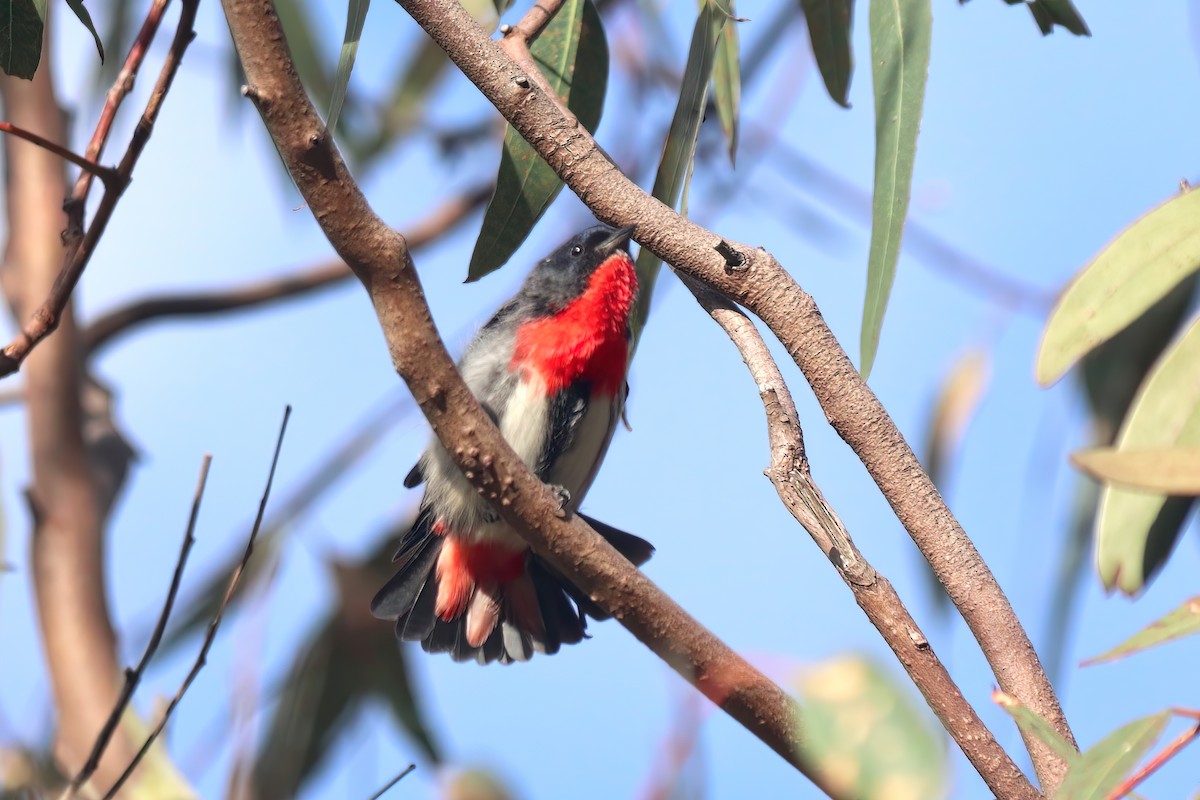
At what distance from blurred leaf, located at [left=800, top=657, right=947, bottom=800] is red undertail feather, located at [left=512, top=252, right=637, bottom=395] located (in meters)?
1.76

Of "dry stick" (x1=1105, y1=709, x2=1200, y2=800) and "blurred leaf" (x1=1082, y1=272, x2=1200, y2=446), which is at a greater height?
"blurred leaf" (x1=1082, y1=272, x2=1200, y2=446)

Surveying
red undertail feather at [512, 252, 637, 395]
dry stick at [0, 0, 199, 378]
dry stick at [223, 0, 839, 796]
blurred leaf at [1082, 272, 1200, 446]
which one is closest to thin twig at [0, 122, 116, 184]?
dry stick at [0, 0, 199, 378]

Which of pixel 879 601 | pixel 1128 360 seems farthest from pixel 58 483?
pixel 1128 360

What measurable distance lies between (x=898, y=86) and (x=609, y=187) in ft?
1.73

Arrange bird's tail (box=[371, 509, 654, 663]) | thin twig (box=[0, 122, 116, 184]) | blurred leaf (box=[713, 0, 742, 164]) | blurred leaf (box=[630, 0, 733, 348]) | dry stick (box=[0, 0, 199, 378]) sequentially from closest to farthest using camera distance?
1. thin twig (box=[0, 122, 116, 184])
2. dry stick (box=[0, 0, 199, 378])
3. blurred leaf (box=[630, 0, 733, 348])
4. blurred leaf (box=[713, 0, 742, 164])
5. bird's tail (box=[371, 509, 654, 663])

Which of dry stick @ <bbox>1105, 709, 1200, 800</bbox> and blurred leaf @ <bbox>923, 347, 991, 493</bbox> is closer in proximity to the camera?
dry stick @ <bbox>1105, 709, 1200, 800</bbox>

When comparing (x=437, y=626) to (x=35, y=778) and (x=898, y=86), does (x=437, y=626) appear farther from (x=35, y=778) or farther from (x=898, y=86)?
(x=898, y=86)

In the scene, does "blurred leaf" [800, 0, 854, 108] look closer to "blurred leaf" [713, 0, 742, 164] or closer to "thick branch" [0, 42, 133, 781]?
"blurred leaf" [713, 0, 742, 164]

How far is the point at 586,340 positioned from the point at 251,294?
138 centimetres

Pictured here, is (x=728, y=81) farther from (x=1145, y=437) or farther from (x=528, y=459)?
(x=1145, y=437)

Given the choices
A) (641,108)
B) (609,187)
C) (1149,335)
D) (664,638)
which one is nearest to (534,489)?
(664,638)

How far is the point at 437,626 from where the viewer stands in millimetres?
2971

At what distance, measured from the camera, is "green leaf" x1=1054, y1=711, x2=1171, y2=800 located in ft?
3.68

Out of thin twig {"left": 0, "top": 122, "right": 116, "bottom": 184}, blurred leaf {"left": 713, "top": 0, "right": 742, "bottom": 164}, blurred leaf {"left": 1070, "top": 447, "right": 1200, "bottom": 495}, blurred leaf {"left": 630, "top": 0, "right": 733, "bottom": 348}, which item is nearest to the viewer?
blurred leaf {"left": 1070, "top": 447, "right": 1200, "bottom": 495}
